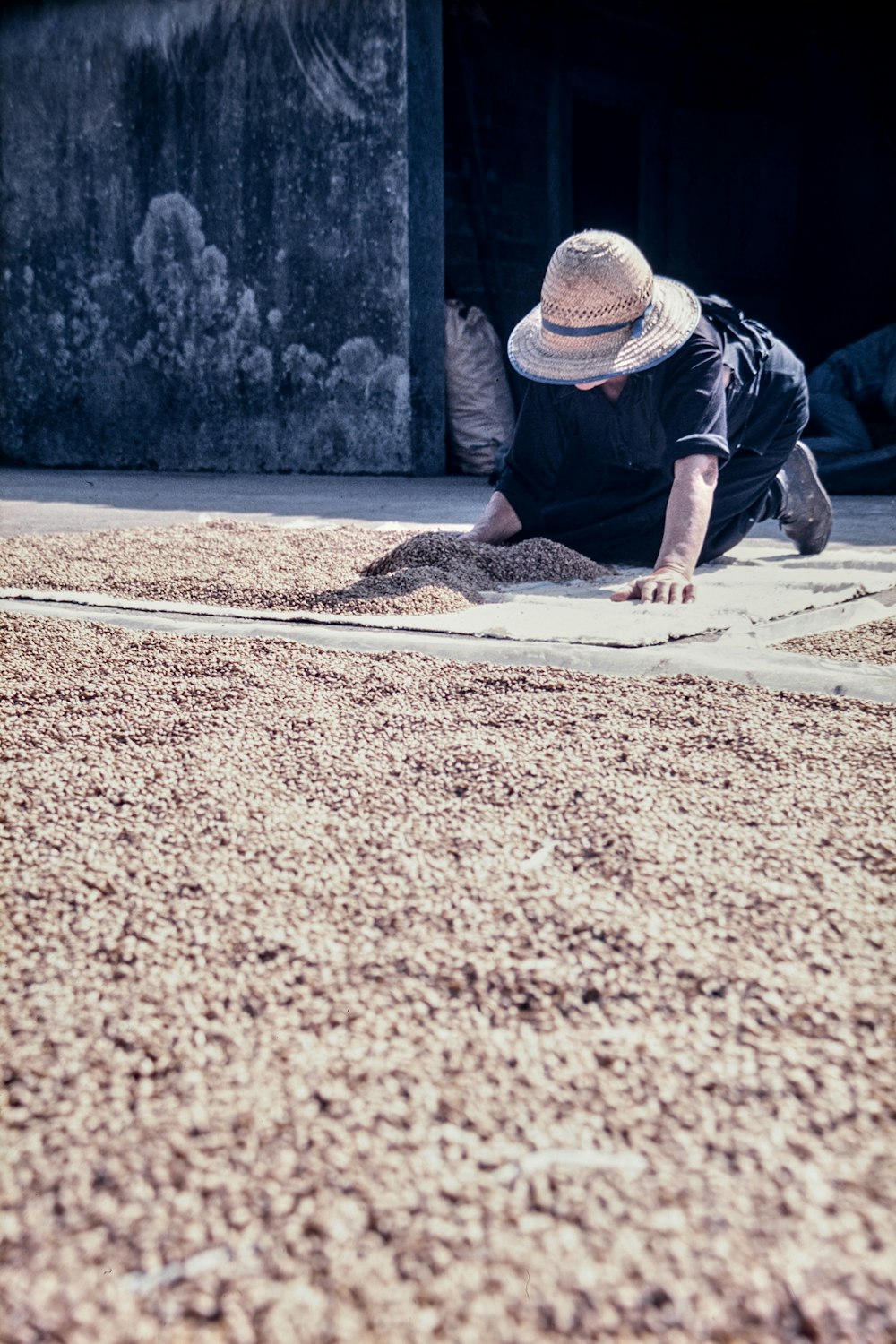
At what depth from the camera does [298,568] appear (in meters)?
2.74

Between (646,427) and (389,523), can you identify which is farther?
(389,523)

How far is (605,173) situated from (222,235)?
3.87m

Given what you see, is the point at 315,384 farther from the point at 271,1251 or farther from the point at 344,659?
the point at 271,1251

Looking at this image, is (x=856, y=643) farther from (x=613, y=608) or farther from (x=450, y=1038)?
(x=450, y=1038)

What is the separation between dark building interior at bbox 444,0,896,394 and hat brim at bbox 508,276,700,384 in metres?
3.95

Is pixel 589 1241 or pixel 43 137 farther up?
pixel 43 137

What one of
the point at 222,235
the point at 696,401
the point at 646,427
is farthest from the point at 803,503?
the point at 222,235

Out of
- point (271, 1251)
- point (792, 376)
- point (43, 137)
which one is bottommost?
point (271, 1251)

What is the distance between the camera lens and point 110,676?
6.13 ft

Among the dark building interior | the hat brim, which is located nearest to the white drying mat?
the hat brim

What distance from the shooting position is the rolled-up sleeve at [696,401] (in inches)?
94.2

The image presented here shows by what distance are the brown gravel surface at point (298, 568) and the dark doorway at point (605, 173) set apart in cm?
602

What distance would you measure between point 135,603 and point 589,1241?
6.35 feet

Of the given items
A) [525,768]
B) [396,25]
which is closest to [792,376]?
[525,768]
